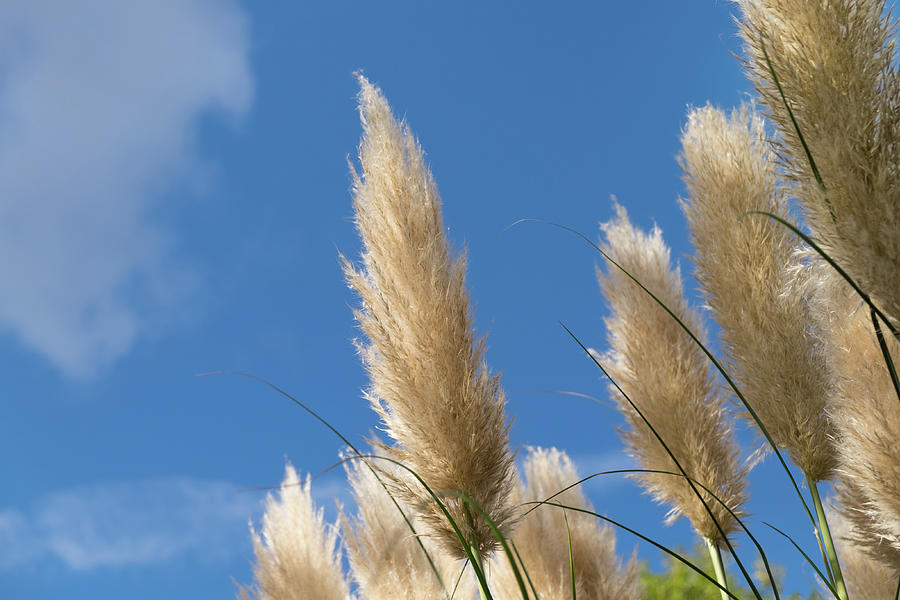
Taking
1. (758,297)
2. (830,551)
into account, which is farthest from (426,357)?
(830,551)

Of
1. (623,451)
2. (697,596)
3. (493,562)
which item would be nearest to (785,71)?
(623,451)

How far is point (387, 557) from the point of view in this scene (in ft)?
9.96

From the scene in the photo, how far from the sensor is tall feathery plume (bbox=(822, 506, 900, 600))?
13.3ft

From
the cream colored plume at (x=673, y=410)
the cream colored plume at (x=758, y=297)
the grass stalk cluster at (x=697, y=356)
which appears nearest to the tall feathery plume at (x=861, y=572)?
the grass stalk cluster at (x=697, y=356)

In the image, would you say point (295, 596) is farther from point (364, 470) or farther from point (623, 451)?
point (623, 451)

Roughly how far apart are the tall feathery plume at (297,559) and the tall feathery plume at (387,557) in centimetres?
21

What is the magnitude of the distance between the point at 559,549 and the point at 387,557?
923mm

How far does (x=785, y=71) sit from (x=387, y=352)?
4.01 feet

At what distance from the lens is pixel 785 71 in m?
1.64

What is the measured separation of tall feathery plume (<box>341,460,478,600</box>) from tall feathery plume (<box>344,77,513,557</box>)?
0.67 metres

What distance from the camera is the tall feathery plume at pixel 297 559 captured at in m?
3.29

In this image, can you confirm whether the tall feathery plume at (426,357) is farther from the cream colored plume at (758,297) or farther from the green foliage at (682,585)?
the green foliage at (682,585)

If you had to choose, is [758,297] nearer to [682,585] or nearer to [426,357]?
[426,357]

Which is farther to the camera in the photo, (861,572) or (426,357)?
(861,572)
